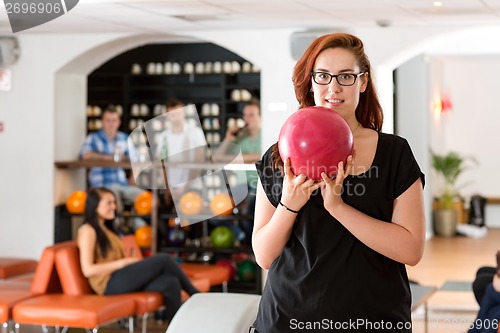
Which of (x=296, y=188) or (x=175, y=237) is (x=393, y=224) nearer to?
(x=296, y=188)

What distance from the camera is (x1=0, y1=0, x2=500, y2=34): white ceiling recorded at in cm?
609

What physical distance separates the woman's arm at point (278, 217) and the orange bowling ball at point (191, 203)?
5.86 meters

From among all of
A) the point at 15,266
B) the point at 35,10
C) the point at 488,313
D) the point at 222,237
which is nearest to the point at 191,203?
the point at 222,237

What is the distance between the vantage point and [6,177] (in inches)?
341

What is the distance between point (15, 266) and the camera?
7785 mm

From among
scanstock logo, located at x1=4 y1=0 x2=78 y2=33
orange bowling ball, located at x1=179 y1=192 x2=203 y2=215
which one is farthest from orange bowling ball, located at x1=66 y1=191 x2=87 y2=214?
scanstock logo, located at x1=4 y1=0 x2=78 y2=33

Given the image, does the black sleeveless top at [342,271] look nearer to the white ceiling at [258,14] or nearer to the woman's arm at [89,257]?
the white ceiling at [258,14]

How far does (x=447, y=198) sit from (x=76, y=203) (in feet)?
25.2

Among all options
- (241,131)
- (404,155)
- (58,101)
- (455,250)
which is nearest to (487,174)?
(455,250)

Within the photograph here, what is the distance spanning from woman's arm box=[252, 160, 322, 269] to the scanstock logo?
433 cm

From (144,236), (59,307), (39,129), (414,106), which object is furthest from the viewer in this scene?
(414,106)

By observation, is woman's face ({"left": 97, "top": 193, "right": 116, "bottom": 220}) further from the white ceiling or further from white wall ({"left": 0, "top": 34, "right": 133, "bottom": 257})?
white wall ({"left": 0, "top": 34, "right": 133, "bottom": 257})

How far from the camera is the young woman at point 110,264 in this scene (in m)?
6.27

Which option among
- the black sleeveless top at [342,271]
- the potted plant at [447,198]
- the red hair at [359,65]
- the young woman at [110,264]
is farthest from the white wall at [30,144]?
the potted plant at [447,198]
